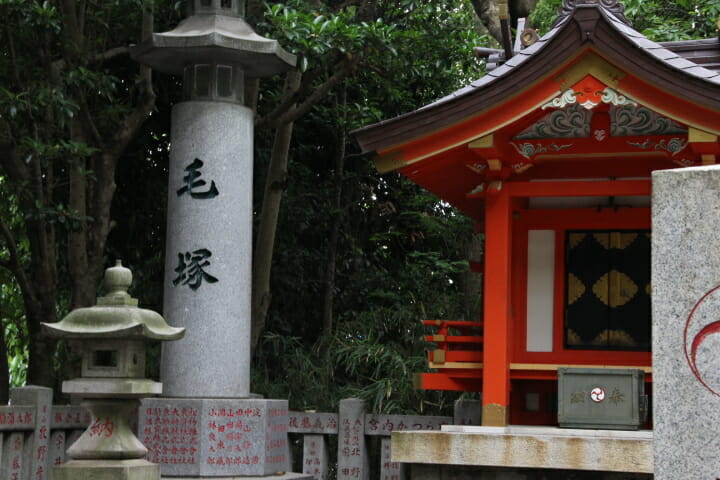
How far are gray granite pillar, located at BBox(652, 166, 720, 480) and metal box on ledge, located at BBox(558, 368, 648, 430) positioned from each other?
459 cm

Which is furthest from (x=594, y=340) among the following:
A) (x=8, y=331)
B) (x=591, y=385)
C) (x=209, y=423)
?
(x=8, y=331)

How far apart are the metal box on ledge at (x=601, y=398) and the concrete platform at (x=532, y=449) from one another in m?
0.13

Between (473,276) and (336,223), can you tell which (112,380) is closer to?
(336,223)

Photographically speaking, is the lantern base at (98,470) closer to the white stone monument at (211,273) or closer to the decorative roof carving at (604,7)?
the white stone monument at (211,273)

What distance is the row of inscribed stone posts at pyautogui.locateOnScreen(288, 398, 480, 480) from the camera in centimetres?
1048

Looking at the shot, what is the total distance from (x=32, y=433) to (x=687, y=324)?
23.1ft

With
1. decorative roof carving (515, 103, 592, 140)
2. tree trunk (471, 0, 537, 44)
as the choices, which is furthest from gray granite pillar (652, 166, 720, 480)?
tree trunk (471, 0, 537, 44)

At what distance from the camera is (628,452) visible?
823 centimetres

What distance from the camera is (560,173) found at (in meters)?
9.84

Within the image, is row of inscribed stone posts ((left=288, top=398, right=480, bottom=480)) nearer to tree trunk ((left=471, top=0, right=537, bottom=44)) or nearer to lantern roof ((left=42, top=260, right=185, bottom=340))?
lantern roof ((left=42, top=260, right=185, bottom=340))

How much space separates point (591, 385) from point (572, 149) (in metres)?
2.03

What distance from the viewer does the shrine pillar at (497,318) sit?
920cm

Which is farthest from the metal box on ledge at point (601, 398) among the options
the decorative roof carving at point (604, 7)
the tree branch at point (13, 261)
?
the tree branch at point (13, 261)

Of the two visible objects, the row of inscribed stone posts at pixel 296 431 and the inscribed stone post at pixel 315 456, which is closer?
the row of inscribed stone posts at pixel 296 431
